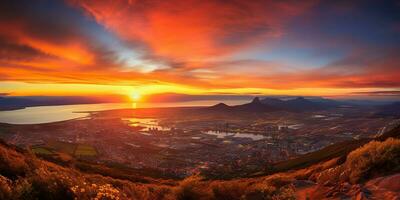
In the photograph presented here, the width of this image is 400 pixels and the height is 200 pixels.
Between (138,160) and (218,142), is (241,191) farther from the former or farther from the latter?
(218,142)

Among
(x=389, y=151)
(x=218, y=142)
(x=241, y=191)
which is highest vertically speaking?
(x=389, y=151)

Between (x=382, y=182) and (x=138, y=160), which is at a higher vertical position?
(x=382, y=182)

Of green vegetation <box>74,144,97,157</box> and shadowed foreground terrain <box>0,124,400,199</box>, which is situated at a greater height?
shadowed foreground terrain <box>0,124,400,199</box>

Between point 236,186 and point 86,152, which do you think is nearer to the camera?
point 236,186

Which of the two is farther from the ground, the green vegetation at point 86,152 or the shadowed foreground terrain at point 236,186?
the shadowed foreground terrain at point 236,186

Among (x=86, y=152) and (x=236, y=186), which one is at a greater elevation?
(x=236, y=186)

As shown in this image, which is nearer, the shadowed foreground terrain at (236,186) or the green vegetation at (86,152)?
the shadowed foreground terrain at (236,186)

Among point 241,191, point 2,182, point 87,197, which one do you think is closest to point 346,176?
point 241,191

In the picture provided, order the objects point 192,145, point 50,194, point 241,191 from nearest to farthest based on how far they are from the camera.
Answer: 1. point 50,194
2. point 241,191
3. point 192,145

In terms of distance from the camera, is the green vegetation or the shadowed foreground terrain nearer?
the shadowed foreground terrain

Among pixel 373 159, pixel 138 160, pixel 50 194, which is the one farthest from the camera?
pixel 138 160

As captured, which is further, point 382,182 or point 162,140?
point 162,140
